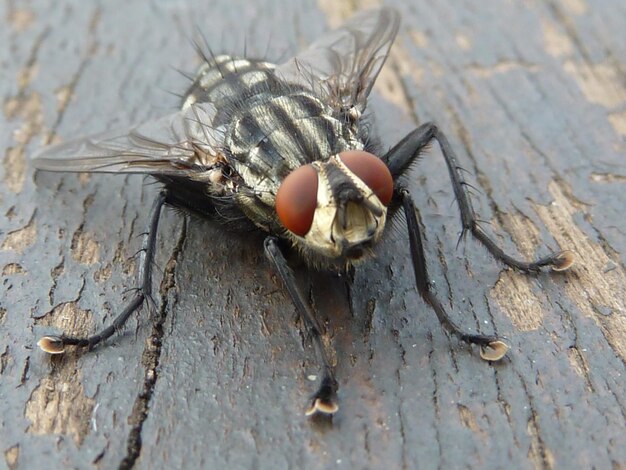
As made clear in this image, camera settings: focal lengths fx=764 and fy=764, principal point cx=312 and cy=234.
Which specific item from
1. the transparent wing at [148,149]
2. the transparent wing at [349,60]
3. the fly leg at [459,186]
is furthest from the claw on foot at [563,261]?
the transparent wing at [148,149]

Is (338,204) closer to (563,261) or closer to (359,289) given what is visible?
(359,289)

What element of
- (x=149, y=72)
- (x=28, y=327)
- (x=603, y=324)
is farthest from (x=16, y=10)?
(x=603, y=324)

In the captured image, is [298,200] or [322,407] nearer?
[322,407]

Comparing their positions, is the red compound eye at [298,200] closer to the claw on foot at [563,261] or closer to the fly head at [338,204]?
the fly head at [338,204]

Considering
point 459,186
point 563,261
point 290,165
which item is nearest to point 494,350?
point 563,261

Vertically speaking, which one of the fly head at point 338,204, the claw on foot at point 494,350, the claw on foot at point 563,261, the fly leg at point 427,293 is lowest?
the claw on foot at point 563,261

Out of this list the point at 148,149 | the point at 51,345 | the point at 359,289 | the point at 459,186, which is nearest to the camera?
the point at 51,345

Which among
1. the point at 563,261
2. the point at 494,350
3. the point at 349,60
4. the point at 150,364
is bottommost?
the point at 563,261
